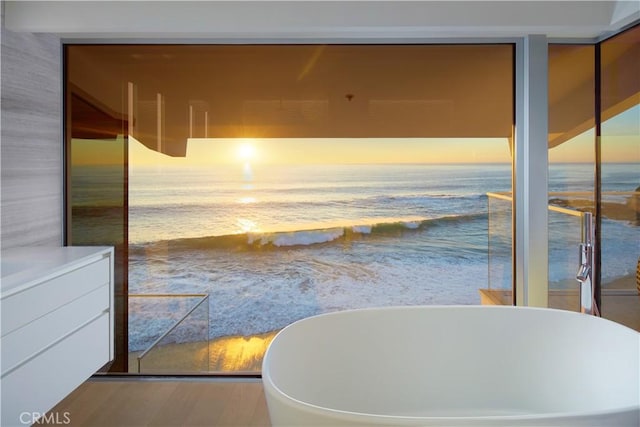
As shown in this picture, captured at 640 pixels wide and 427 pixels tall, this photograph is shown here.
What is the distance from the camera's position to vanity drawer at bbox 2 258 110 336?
79.0 inches

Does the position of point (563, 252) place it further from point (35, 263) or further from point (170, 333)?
point (35, 263)

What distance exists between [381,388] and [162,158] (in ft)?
6.58

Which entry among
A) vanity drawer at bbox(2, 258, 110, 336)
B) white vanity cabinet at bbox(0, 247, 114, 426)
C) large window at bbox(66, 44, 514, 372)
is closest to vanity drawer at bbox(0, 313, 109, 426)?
white vanity cabinet at bbox(0, 247, 114, 426)

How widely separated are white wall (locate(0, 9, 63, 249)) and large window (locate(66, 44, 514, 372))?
19 cm

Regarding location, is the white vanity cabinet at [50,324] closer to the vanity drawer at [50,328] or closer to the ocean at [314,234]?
the vanity drawer at [50,328]

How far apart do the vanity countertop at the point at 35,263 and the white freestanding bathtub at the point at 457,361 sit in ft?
3.64

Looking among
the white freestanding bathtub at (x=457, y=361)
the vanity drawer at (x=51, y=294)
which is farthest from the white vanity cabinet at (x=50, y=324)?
the white freestanding bathtub at (x=457, y=361)

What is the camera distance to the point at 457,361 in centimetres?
257

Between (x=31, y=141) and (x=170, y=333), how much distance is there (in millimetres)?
1491

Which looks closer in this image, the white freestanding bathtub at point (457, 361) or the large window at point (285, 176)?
the white freestanding bathtub at point (457, 361)

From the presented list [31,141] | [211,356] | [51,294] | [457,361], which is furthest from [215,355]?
[31,141]

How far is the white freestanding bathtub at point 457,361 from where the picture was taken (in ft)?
7.87

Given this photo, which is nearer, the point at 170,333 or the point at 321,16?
the point at 321,16

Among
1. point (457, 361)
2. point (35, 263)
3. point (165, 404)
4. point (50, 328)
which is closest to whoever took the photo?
point (50, 328)
